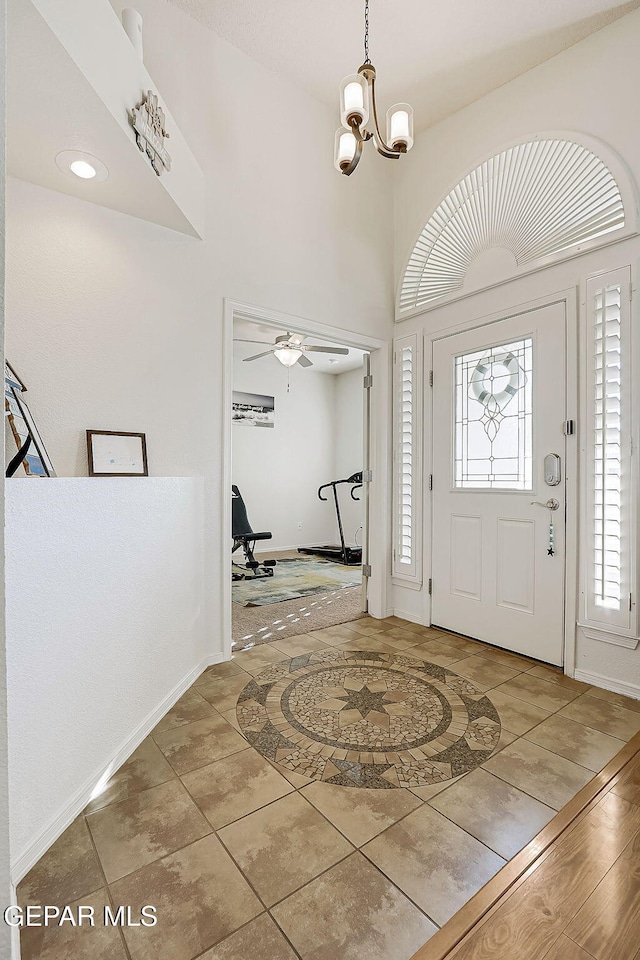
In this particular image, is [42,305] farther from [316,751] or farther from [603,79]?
[603,79]

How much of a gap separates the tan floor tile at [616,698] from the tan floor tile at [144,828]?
2006 mm

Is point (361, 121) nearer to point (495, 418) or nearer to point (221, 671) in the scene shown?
point (495, 418)

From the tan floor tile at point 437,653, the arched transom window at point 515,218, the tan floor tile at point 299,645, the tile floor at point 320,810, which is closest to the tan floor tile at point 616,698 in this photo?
the tile floor at point 320,810

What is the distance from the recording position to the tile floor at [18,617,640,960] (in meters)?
1.16

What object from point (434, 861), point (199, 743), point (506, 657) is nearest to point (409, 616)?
point (506, 657)

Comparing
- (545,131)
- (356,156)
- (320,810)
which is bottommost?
(320,810)

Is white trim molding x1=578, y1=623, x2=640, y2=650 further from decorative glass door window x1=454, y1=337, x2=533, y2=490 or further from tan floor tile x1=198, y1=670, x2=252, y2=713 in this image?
tan floor tile x1=198, y1=670, x2=252, y2=713

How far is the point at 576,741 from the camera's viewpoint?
1970 millimetres

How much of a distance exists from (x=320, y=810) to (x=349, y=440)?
6.27m

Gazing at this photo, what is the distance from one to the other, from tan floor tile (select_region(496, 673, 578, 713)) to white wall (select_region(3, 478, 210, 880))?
1737 mm

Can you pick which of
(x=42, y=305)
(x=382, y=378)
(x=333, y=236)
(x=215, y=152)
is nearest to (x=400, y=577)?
(x=382, y=378)

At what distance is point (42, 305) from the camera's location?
208cm

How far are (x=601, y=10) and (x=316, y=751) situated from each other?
399 centimetres

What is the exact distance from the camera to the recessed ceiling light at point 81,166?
1.90 metres
